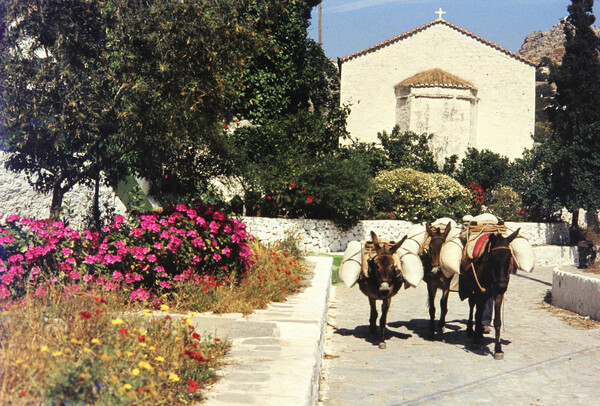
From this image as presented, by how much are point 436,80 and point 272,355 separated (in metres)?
30.1

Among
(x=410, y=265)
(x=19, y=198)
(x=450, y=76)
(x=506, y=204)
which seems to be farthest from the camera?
(x=450, y=76)

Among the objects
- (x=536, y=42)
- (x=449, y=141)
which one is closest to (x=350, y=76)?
(x=449, y=141)

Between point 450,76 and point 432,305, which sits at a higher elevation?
point 450,76

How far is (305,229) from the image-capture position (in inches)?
925

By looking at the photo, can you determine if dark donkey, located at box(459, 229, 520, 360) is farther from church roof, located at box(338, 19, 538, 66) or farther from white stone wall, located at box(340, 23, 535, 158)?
church roof, located at box(338, 19, 538, 66)

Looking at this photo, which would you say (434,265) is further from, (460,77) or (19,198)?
(460,77)

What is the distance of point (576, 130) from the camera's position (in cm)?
2950

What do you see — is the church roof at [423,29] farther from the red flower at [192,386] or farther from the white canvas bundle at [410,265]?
the red flower at [192,386]

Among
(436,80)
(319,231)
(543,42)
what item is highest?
(543,42)

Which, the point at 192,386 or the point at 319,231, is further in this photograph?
the point at 319,231

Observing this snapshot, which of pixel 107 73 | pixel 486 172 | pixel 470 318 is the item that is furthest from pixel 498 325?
pixel 486 172

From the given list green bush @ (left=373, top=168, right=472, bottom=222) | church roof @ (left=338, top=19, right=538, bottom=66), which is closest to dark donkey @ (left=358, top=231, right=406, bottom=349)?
green bush @ (left=373, top=168, right=472, bottom=222)

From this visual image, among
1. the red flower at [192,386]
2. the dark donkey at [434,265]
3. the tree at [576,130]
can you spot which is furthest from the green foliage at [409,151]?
the red flower at [192,386]

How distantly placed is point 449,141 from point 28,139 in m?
28.8
